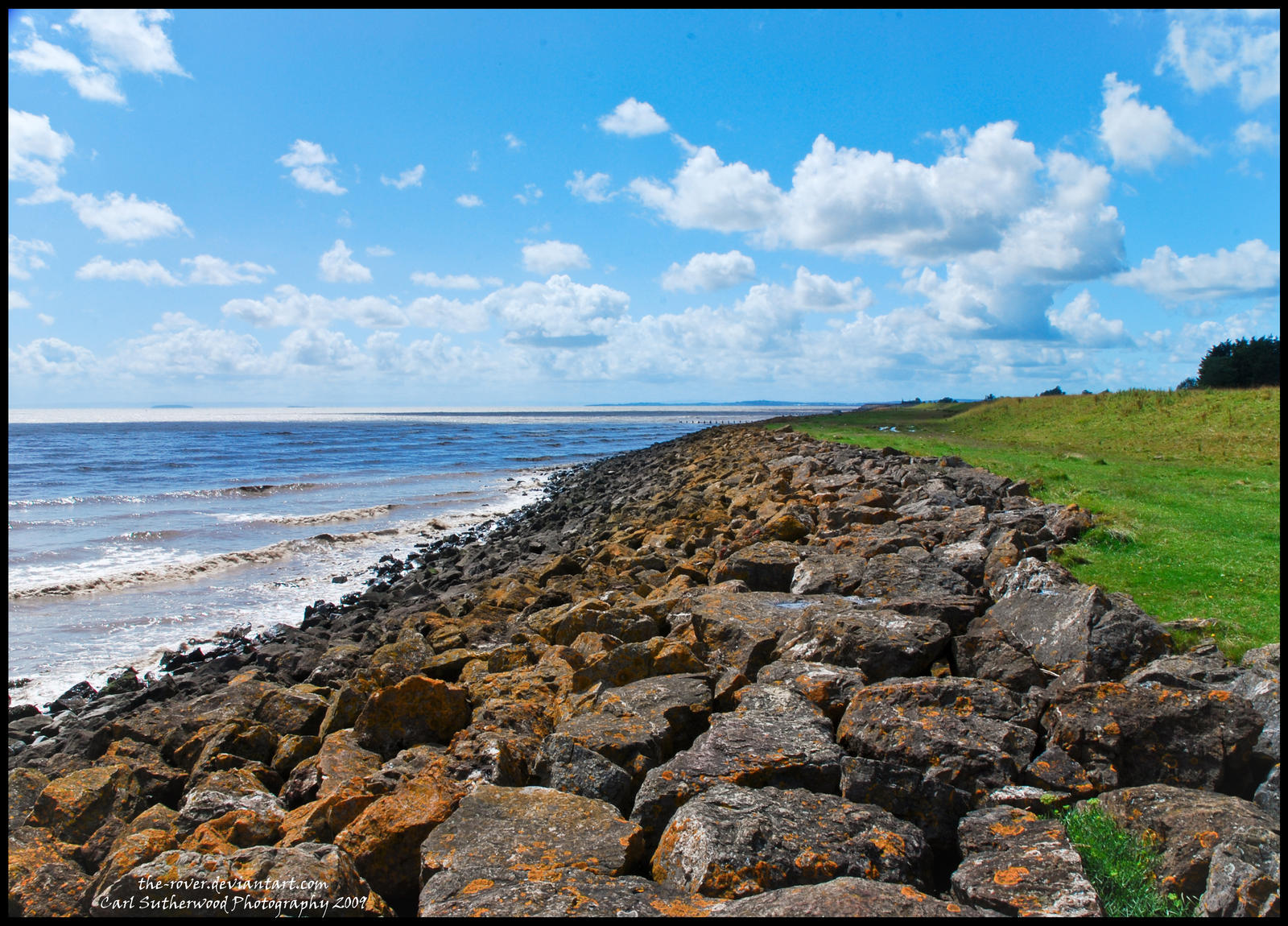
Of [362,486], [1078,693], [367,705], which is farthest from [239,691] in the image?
[362,486]

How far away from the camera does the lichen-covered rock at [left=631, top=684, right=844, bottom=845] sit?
477 cm

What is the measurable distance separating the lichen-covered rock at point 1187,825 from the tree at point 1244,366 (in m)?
61.3

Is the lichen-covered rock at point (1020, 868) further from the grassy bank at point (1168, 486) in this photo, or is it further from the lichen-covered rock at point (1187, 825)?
the grassy bank at point (1168, 486)

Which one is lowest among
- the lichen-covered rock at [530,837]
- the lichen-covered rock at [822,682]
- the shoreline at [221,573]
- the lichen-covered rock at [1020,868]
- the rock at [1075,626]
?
the shoreline at [221,573]

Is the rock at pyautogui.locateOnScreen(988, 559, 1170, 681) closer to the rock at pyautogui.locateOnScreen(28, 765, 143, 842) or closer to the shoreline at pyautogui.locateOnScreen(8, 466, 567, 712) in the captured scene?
the rock at pyautogui.locateOnScreen(28, 765, 143, 842)

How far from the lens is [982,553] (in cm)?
909

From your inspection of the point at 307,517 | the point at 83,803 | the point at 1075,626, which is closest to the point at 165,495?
the point at 307,517

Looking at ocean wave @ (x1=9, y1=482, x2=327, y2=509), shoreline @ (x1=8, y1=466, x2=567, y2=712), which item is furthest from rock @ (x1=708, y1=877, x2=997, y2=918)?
ocean wave @ (x1=9, y1=482, x2=327, y2=509)

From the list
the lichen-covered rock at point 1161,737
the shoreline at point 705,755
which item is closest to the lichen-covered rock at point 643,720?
the shoreline at point 705,755

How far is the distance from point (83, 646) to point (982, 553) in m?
15.1

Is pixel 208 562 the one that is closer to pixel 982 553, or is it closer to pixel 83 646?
pixel 83 646

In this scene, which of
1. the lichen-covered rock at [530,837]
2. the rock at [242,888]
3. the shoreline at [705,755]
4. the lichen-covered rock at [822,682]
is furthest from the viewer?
the lichen-covered rock at [822,682]

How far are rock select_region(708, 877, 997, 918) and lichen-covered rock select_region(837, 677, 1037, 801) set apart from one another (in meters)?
1.11

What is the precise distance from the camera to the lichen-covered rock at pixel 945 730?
4707 millimetres
